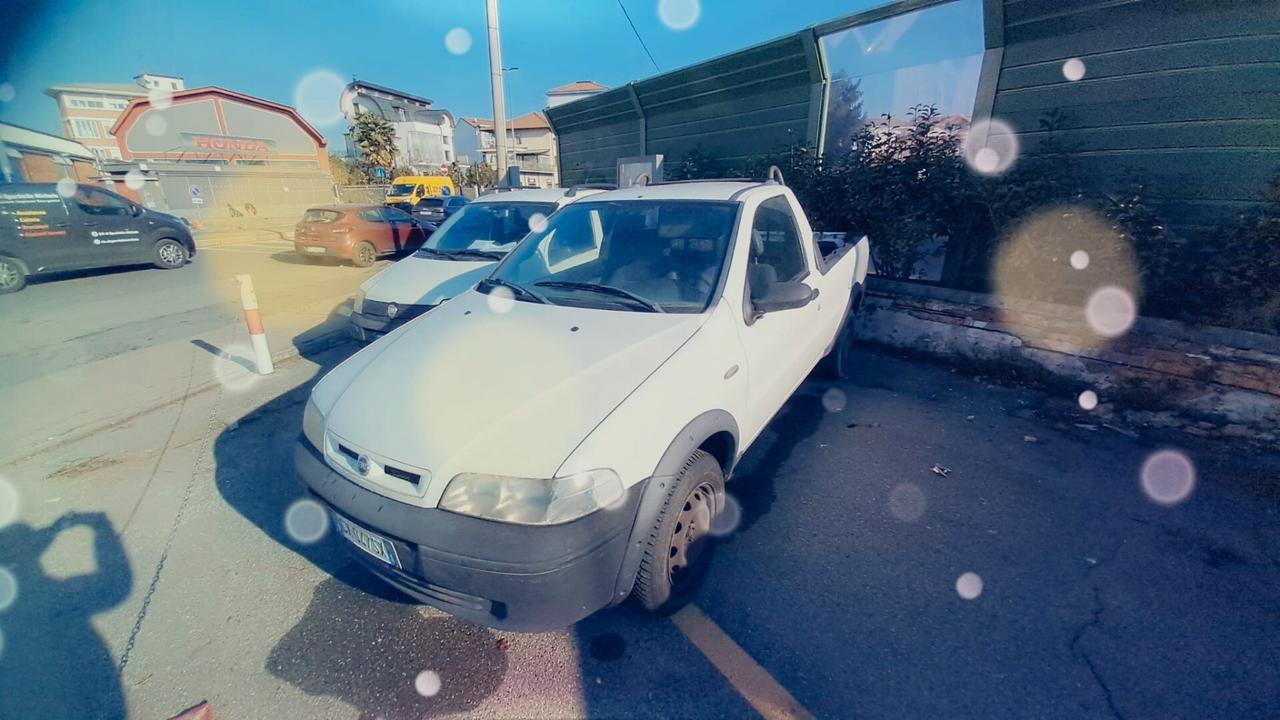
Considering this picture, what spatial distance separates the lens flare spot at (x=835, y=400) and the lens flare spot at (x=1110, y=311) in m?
2.18

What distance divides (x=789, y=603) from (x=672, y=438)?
1063mm

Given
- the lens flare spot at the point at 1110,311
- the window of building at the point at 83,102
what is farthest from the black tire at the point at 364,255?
the window of building at the point at 83,102

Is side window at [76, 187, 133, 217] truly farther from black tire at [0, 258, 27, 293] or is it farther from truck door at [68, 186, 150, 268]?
black tire at [0, 258, 27, 293]

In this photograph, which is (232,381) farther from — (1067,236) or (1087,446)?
(1067,236)

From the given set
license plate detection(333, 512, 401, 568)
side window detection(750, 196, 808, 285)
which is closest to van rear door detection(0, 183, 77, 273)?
license plate detection(333, 512, 401, 568)

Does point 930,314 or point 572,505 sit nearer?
point 572,505

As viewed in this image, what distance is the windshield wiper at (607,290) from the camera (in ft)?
8.39

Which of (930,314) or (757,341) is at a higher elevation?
(757,341)

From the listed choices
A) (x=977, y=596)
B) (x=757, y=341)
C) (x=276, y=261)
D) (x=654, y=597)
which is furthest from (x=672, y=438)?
(x=276, y=261)

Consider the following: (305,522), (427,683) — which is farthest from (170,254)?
(427,683)

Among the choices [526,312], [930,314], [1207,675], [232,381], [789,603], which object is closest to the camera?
[1207,675]

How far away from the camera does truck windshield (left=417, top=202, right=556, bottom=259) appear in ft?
18.6

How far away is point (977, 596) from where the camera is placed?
7.71ft

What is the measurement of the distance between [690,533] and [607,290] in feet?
4.33
